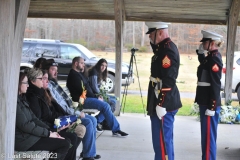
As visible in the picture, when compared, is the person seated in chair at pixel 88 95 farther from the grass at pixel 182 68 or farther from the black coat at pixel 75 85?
the grass at pixel 182 68

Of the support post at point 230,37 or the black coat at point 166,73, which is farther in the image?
the support post at point 230,37

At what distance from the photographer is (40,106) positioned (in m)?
4.77

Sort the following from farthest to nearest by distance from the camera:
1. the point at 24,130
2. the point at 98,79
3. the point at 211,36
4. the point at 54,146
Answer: the point at 98,79 < the point at 211,36 < the point at 54,146 < the point at 24,130

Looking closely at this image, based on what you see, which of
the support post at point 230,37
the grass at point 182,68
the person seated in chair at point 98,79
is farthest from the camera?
the grass at point 182,68

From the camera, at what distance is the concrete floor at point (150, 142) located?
19.7 feet

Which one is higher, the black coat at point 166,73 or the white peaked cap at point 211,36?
the white peaked cap at point 211,36

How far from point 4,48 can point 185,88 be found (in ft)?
41.0

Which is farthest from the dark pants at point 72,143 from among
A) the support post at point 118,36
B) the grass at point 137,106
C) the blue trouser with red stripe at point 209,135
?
the grass at point 137,106

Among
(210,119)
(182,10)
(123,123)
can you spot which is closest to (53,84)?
(210,119)

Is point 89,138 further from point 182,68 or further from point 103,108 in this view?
point 182,68

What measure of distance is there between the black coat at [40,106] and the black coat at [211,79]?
5.90 feet

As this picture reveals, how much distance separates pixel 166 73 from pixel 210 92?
84 cm

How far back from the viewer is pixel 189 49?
54.4 ft

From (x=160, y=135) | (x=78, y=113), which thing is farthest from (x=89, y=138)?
(x=160, y=135)
